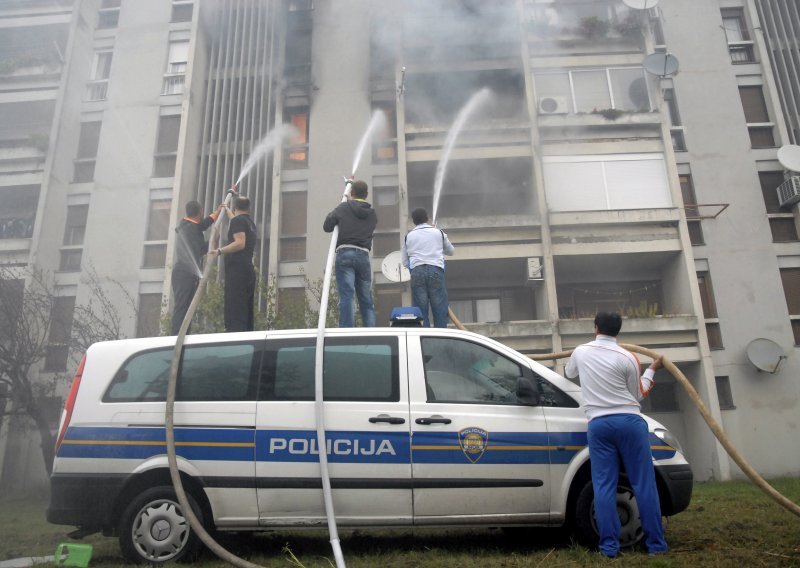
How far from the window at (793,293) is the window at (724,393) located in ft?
7.44

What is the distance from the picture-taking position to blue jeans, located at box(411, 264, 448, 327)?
6297 millimetres

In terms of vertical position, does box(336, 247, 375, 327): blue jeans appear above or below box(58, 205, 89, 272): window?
below

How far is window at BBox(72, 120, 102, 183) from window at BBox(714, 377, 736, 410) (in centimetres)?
1993

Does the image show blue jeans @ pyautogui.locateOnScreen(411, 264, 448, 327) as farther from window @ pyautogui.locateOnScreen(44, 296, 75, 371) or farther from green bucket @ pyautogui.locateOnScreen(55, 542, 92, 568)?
window @ pyautogui.locateOnScreen(44, 296, 75, 371)

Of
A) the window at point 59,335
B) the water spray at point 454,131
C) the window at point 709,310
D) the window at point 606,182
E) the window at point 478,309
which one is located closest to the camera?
the window at point 59,335

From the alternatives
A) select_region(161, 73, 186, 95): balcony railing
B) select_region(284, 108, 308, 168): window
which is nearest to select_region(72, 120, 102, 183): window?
select_region(161, 73, 186, 95): balcony railing

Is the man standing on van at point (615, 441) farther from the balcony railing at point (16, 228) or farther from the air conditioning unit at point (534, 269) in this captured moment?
the balcony railing at point (16, 228)

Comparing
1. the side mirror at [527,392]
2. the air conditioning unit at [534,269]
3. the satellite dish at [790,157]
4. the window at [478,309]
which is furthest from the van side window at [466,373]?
the satellite dish at [790,157]

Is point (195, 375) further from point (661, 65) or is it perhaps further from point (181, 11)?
point (181, 11)

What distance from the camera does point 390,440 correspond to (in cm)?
428

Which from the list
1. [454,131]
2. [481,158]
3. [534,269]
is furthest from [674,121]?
[534,269]

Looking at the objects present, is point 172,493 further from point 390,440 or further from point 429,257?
point 429,257

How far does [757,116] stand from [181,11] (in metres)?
19.6

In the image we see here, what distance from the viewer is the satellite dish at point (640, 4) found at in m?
17.2
